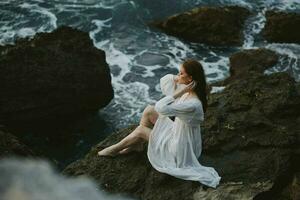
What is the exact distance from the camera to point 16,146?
26.9 ft

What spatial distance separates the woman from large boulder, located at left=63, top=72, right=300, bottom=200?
0.17 meters

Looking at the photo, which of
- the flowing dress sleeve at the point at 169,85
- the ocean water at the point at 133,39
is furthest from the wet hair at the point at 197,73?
the ocean water at the point at 133,39

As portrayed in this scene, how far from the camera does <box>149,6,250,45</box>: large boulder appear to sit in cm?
1641

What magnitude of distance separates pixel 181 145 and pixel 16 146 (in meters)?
2.50

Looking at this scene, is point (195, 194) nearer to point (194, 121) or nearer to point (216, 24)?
point (194, 121)

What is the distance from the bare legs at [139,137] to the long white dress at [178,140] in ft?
0.53

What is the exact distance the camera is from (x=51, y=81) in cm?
1130

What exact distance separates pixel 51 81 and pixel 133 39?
19.8 ft

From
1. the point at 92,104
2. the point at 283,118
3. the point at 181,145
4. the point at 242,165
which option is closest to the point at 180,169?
the point at 181,145

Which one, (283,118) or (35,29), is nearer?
(283,118)

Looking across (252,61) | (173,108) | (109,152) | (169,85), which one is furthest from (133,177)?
(252,61)

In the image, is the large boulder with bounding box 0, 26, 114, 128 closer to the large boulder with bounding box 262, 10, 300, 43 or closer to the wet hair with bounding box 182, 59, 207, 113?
the wet hair with bounding box 182, 59, 207, 113

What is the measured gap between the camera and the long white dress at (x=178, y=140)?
7348 millimetres

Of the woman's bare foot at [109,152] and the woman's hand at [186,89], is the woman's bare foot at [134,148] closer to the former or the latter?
the woman's bare foot at [109,152]
